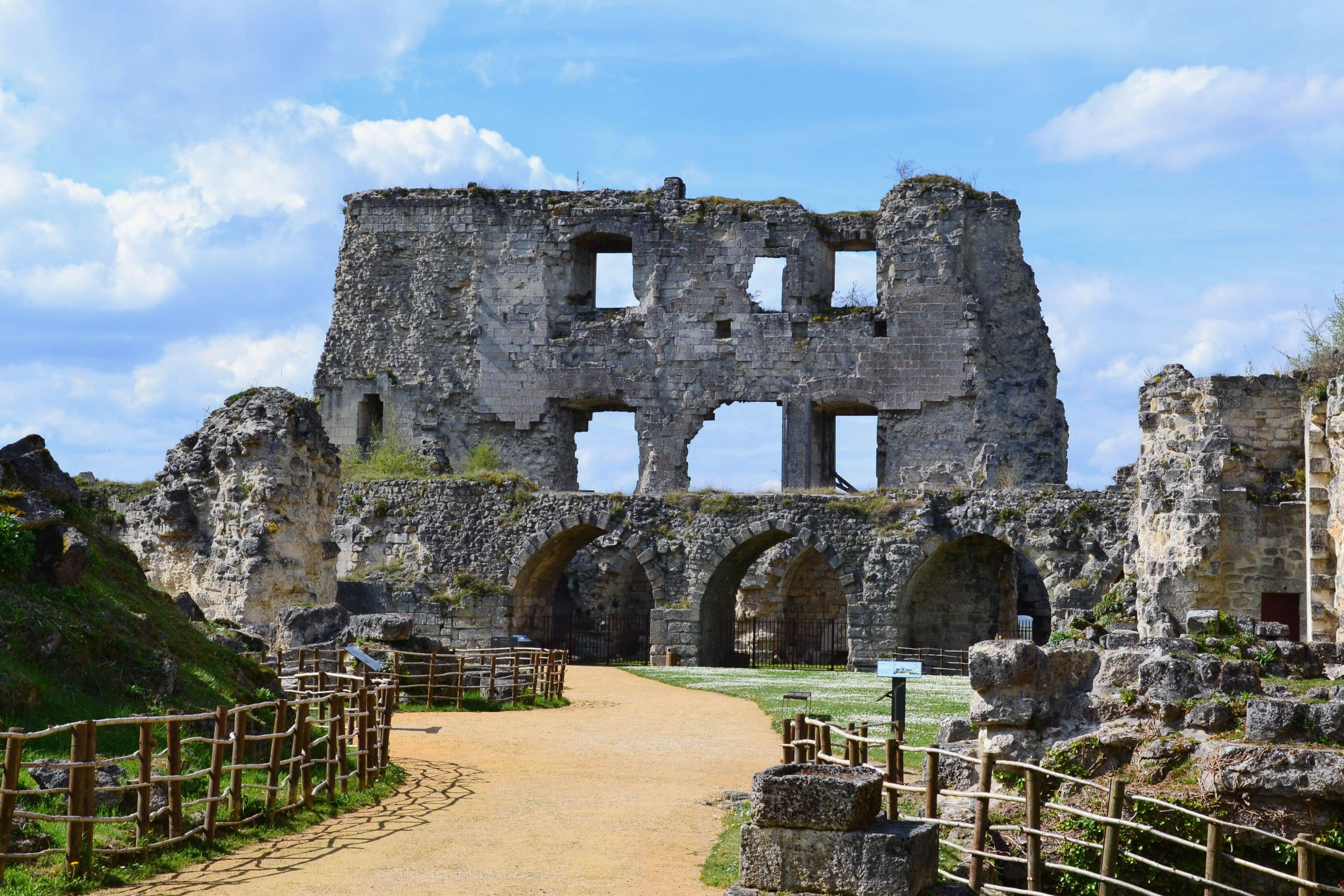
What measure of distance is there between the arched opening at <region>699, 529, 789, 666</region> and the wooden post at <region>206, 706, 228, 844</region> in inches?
737

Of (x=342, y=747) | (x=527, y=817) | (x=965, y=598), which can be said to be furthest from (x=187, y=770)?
(x=965, y=598)

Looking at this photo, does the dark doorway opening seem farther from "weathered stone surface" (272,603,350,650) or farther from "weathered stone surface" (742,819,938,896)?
"weathered stone surface" (742,819,938,896)

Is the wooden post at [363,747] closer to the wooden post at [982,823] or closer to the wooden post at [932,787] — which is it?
the wooden post at [932,787]

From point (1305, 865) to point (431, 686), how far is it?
1242cm

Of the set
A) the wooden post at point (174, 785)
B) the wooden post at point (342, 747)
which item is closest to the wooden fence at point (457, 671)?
the wooden post at point (342, 747)

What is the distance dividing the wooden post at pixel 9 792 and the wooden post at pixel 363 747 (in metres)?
3.71

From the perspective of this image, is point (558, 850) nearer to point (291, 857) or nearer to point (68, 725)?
point (291, 857)

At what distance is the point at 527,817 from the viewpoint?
11.4 metres

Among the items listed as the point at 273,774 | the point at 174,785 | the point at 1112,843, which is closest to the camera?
the point at 1112,843

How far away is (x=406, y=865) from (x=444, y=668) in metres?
10.5

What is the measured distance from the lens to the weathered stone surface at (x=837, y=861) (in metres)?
7.57

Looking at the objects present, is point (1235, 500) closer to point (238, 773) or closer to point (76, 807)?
point (238, 773)

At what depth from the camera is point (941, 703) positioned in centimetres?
1897

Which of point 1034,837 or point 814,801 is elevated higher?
point 814,801
